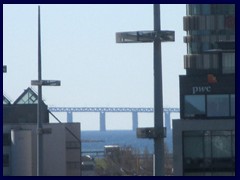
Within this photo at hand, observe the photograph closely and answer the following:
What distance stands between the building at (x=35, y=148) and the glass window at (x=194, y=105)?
15536 mm

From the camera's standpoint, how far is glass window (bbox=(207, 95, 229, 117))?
56.3 m

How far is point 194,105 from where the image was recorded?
187ft

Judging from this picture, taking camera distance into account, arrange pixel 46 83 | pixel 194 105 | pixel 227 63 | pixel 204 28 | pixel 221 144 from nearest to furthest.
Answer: pixel 46 83, pixel 221 144, pixel 194 105, pixel 227 63, pixel 204 28

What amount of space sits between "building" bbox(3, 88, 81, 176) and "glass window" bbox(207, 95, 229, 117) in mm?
16316

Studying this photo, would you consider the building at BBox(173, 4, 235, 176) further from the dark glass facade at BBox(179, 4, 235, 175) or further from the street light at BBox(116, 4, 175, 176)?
the street light at BBox(116, 4, 175, 176)

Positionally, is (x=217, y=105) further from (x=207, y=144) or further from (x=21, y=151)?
(x=21, y=151)

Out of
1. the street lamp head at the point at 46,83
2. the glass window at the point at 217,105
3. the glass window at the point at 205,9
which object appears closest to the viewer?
the street lamp head at the point at 46,83

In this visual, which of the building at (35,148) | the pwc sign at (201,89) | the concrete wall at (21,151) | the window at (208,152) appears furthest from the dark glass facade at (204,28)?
the window at (208,152)

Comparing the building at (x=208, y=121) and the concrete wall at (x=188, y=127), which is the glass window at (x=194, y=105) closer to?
the building at (x=208, y=121)

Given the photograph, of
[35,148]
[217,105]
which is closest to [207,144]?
[217,105]

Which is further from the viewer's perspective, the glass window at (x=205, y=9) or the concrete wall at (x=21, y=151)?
the concrete wall at (x=21, y=151)

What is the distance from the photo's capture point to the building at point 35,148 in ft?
238

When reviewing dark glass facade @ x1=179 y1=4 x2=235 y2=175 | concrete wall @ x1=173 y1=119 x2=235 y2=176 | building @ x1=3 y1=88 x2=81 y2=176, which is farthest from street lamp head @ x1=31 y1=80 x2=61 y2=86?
building @ x1=3 y1=88 x2=81 y2=176

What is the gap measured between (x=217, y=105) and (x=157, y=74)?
2682 centimetres
